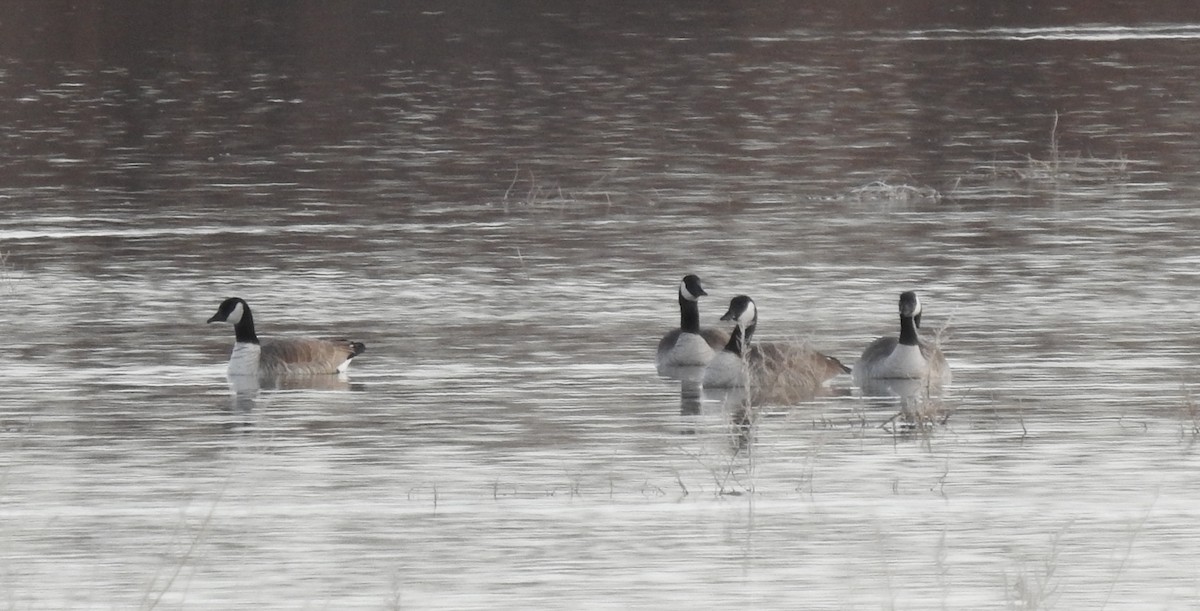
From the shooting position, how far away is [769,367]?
16203 millimetres

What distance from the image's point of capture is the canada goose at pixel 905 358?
15.9 metres

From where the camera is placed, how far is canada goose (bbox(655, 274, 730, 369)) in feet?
55.8

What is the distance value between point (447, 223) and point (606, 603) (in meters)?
16.5

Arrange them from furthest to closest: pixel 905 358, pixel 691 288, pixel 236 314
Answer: pixel 691 288, pixel 236 314, pixel 905 358

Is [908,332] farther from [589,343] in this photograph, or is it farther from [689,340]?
[589,343]

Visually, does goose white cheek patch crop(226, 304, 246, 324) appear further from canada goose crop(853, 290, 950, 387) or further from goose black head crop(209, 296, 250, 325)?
canada goose crop(853, 290, 950, 387)

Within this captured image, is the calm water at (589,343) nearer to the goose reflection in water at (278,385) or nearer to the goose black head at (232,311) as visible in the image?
the goose reflection in water at (278,385)

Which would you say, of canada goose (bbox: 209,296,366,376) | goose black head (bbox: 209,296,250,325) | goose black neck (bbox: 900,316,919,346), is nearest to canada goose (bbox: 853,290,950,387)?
goose black neck (bbox: 900,316,919,346)

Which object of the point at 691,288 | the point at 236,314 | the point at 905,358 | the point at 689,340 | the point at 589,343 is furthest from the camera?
the point at 589,343

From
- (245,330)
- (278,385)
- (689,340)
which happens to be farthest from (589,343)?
(245,330)

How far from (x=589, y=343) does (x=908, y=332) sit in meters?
2.58

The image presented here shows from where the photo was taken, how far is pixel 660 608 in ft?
33.0

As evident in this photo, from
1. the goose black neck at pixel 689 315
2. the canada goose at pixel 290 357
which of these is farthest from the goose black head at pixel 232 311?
the goose black neck at pixel 689 315

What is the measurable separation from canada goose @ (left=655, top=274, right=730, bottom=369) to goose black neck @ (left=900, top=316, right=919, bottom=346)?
140 centimetres
